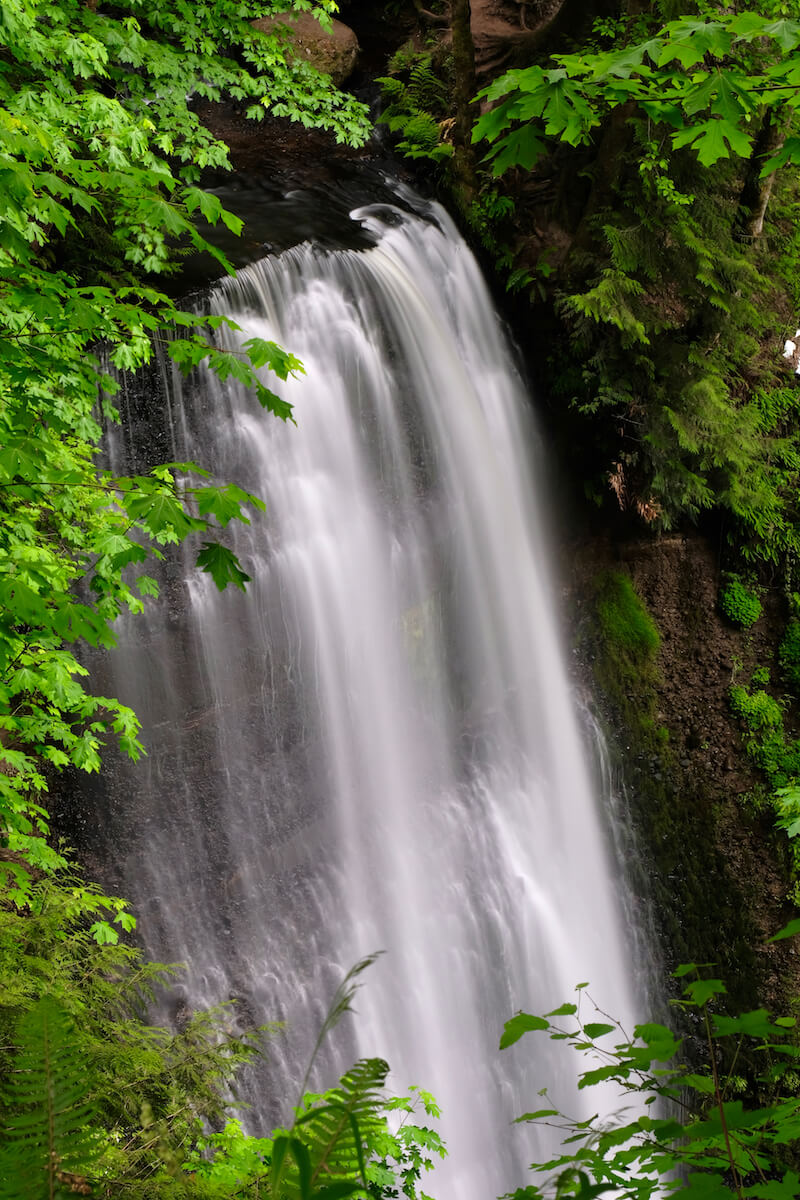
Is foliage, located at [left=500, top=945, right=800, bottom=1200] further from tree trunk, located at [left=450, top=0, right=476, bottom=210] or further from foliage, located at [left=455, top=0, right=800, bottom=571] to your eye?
tree trunk, located at [left=450, top=0, right=476, bottom=210]

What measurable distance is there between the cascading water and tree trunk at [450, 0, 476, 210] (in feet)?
3.24

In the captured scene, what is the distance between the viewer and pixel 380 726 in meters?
7.56

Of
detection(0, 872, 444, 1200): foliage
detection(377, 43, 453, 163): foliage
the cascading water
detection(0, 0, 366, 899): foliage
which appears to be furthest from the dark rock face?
detection(0, 872, 444, 1200): foliage

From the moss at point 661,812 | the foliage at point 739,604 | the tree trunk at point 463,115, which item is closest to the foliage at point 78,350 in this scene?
the tree trunk at point 463,115

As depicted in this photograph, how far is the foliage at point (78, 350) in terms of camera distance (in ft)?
8.20

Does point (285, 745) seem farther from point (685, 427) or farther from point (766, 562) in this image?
point (766, 562)

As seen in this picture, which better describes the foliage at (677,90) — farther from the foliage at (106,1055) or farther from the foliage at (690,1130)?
the foliage at (106,1055)

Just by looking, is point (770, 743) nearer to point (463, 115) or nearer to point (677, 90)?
point (677, 90)

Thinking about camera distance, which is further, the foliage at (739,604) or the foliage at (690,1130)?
the foliage at (739,604)

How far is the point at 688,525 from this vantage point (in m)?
9.87

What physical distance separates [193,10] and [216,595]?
4999mm

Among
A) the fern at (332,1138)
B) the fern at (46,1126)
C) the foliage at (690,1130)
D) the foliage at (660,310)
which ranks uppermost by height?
the foliage at (660,310)

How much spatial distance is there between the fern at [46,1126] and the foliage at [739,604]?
32.3ft

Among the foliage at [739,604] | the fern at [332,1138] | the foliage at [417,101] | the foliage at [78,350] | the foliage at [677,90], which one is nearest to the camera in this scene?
the fern at [332,1138]
